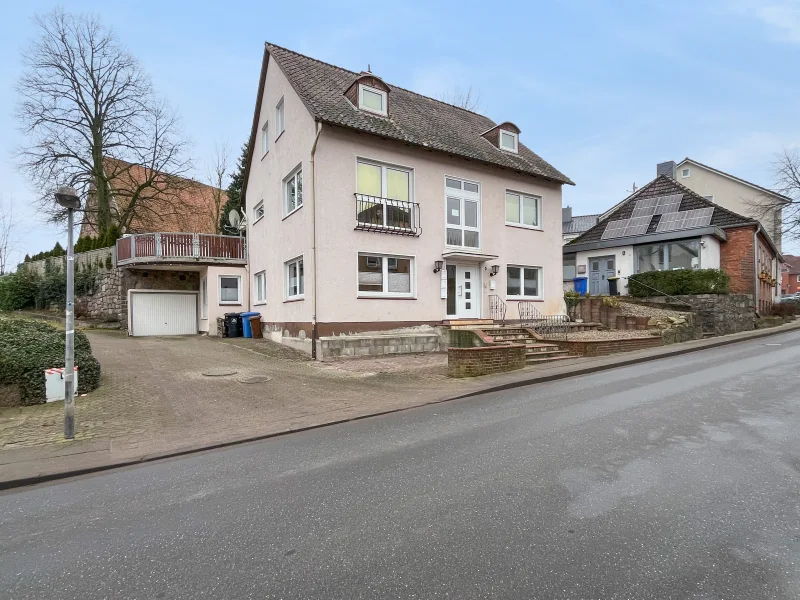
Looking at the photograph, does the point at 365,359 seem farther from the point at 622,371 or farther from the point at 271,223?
the point at 271,223

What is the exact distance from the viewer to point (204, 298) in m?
21.7

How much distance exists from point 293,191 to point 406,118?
481cm

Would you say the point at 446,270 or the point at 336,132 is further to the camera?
the point at 446,270

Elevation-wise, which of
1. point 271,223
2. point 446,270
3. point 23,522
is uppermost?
point 271,223

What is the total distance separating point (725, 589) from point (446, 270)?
13341mm

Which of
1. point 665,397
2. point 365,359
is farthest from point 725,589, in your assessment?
point 365,359

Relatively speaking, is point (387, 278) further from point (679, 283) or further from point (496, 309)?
point (679, 283)

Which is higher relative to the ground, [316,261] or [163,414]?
[316,261]

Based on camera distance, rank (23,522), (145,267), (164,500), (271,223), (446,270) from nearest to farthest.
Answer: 1. (23,522)
2. (164,500)
3. (446,270)
4. (271,223)
5. (145,267)

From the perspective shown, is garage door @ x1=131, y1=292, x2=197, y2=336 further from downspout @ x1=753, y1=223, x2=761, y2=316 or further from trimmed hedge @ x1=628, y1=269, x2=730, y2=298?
downspout @ x1=753, y1=223, x2=761, y2=316

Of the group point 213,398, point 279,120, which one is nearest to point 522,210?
point 279,120

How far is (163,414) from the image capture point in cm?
701

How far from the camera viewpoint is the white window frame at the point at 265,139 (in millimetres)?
18172

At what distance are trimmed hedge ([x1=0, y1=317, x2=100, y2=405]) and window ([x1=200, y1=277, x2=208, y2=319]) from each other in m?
→ 11.8
